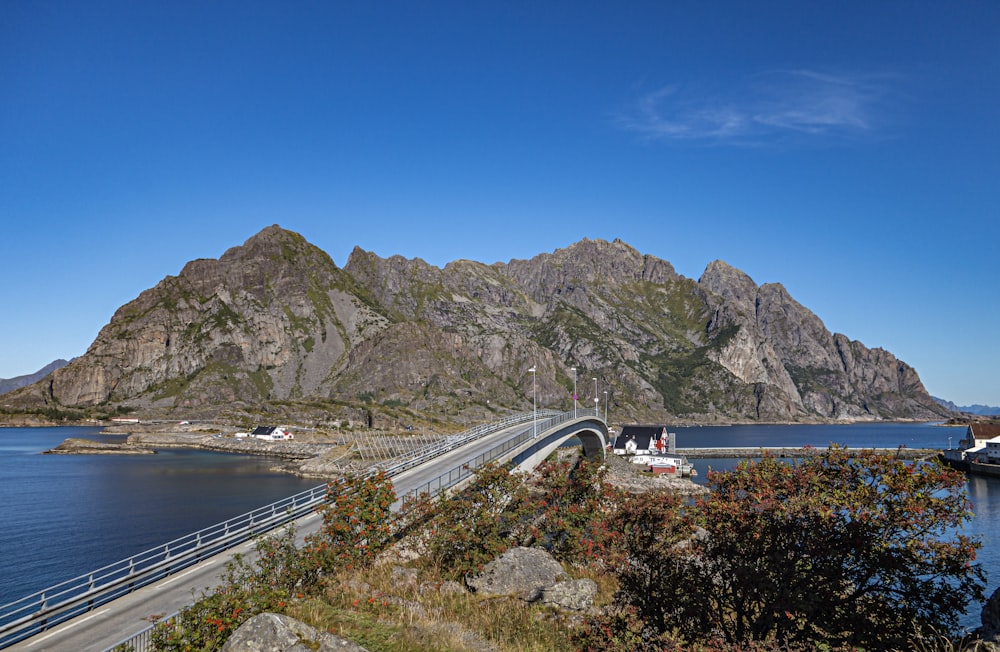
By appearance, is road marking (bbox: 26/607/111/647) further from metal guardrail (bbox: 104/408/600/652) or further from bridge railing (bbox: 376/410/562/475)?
bridge railing (bbox: 376/410/562/475)

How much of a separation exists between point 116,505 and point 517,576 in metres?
64.8

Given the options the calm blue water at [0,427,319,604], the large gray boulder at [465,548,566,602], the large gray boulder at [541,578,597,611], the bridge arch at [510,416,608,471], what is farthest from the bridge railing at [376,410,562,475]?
the calm blue water at [0,427,319,604]

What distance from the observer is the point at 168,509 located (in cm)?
6700

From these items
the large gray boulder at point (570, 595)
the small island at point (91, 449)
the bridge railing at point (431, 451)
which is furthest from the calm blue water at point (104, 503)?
the large gray boulder at point (570, 595)

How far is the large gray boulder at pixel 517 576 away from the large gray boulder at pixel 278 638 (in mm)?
11409

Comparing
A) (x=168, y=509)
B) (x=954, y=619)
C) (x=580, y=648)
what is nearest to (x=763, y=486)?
(x=954, y=619)

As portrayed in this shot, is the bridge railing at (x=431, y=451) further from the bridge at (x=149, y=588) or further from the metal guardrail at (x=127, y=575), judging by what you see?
the bridge at (x=149, y=588)

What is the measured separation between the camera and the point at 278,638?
37.2ft

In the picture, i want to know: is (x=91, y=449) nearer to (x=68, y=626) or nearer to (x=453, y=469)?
(x=453, y=469)

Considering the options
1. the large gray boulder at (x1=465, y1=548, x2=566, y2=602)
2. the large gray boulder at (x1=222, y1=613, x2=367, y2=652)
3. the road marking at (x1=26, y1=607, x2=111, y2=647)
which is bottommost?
the road marking at (x1=26, y1=607, x2=111, y2=647)

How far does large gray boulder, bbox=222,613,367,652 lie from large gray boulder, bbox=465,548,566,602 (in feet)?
37.4

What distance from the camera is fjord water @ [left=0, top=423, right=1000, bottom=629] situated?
1789 inches

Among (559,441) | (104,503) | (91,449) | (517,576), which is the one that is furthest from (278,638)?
(91,449)

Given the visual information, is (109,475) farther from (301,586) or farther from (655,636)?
(655,636)
